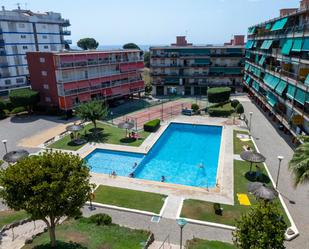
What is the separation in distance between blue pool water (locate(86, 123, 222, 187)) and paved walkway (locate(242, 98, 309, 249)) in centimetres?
636

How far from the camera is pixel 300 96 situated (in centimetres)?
3238

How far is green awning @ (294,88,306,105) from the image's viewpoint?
3130cm

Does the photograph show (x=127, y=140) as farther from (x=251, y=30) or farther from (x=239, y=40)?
(x=239, y=40)

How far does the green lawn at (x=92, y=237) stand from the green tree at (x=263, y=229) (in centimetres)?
724

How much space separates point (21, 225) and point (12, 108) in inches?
1510

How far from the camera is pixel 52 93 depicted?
165ft

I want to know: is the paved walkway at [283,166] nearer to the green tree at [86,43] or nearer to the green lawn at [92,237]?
the green lawn at [92,237]

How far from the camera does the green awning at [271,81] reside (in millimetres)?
42594

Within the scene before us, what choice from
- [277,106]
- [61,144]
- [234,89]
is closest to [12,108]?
[61,144]

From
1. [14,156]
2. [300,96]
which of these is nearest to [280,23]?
[300,96]

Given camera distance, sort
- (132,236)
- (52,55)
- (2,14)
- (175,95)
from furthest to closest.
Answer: (175,95) → (2,14) → (52,55) → (132,236)

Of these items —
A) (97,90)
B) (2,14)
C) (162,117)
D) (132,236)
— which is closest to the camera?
(132,236)

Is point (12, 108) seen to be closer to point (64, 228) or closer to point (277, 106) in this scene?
point (64, 228)

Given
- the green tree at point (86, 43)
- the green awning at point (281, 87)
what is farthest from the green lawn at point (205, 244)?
the green tree at point (86, 43)
